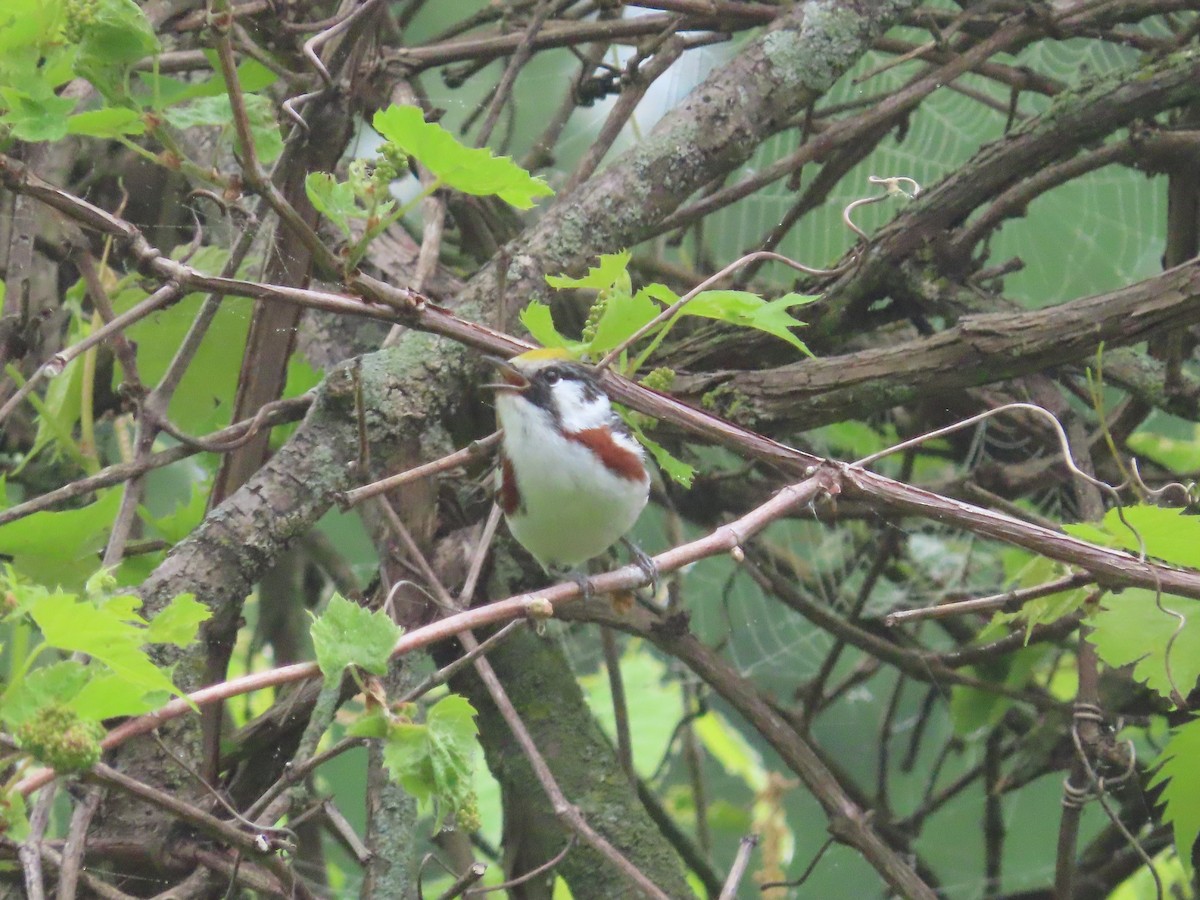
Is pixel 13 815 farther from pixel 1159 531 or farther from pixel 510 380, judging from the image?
pixel 1159 531

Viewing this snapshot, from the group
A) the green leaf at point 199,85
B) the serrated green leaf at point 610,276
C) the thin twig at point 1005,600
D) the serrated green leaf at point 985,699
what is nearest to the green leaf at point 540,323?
the serrated green leaf at point 610,276

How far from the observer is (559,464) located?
1.79 metres

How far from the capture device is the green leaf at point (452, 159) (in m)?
1.17

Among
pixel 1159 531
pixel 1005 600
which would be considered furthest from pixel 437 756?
pixel 1159 531

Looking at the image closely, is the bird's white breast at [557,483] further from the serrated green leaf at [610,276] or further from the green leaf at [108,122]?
the green leaf at [108,122]

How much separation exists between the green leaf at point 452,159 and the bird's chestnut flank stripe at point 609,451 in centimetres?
58

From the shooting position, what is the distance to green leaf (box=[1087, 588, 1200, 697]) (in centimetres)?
142

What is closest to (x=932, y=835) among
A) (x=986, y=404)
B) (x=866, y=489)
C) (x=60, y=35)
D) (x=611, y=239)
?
(x=986, y=404)

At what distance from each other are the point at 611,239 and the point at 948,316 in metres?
0.66

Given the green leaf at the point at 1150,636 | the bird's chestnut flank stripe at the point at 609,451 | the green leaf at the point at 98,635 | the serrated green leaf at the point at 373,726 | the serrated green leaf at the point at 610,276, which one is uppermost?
the serrated green leaf at the point at 610,276

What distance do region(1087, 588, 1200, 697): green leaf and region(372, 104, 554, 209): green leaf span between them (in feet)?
2.91

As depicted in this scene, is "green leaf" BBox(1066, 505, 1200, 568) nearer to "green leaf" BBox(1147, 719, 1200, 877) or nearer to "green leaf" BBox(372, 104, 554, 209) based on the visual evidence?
"green leaf" BBox(1147, 719, 1200, 877)

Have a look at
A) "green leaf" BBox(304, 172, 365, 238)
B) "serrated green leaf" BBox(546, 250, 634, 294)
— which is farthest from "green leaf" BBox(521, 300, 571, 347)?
"green leaf" BBox(304, 172, 365, 238)

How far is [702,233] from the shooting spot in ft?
9.57
